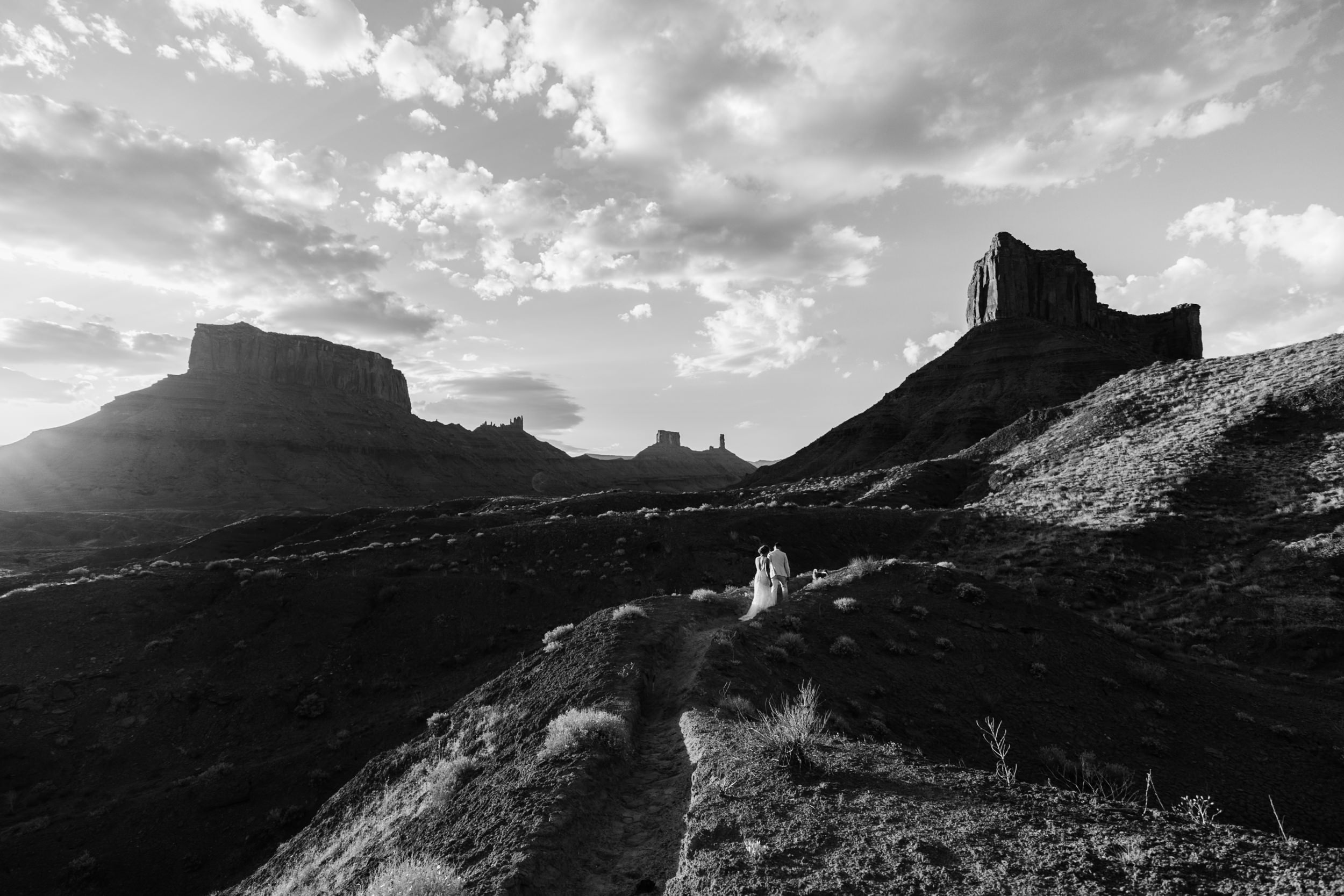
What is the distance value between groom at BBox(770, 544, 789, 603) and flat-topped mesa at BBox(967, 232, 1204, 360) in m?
101

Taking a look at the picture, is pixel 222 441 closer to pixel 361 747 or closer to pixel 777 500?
pixel 777 500

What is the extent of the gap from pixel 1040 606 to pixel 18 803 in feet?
87.2

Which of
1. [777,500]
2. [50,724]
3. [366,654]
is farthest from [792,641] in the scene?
[777,500]

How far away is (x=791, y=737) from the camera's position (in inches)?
281

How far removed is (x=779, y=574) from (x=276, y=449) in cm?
13016

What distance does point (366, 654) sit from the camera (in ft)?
81.9

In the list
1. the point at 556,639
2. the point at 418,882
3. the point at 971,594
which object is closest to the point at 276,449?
the point at 556,639

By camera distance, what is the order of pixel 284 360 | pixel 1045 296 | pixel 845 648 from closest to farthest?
1. pixel 845 648
2. pixel 1045 296
3. pixel 284 360

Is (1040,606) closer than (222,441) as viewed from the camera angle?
Yes

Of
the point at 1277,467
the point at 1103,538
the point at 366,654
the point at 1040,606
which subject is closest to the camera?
the point at 1040,606

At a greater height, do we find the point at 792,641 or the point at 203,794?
the point at 792,641

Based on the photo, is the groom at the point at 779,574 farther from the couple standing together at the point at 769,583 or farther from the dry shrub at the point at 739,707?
the dry shrub at the point at 739,707

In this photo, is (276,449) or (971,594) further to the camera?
(276,449)

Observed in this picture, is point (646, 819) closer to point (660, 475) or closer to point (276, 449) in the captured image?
point (276, 449)
